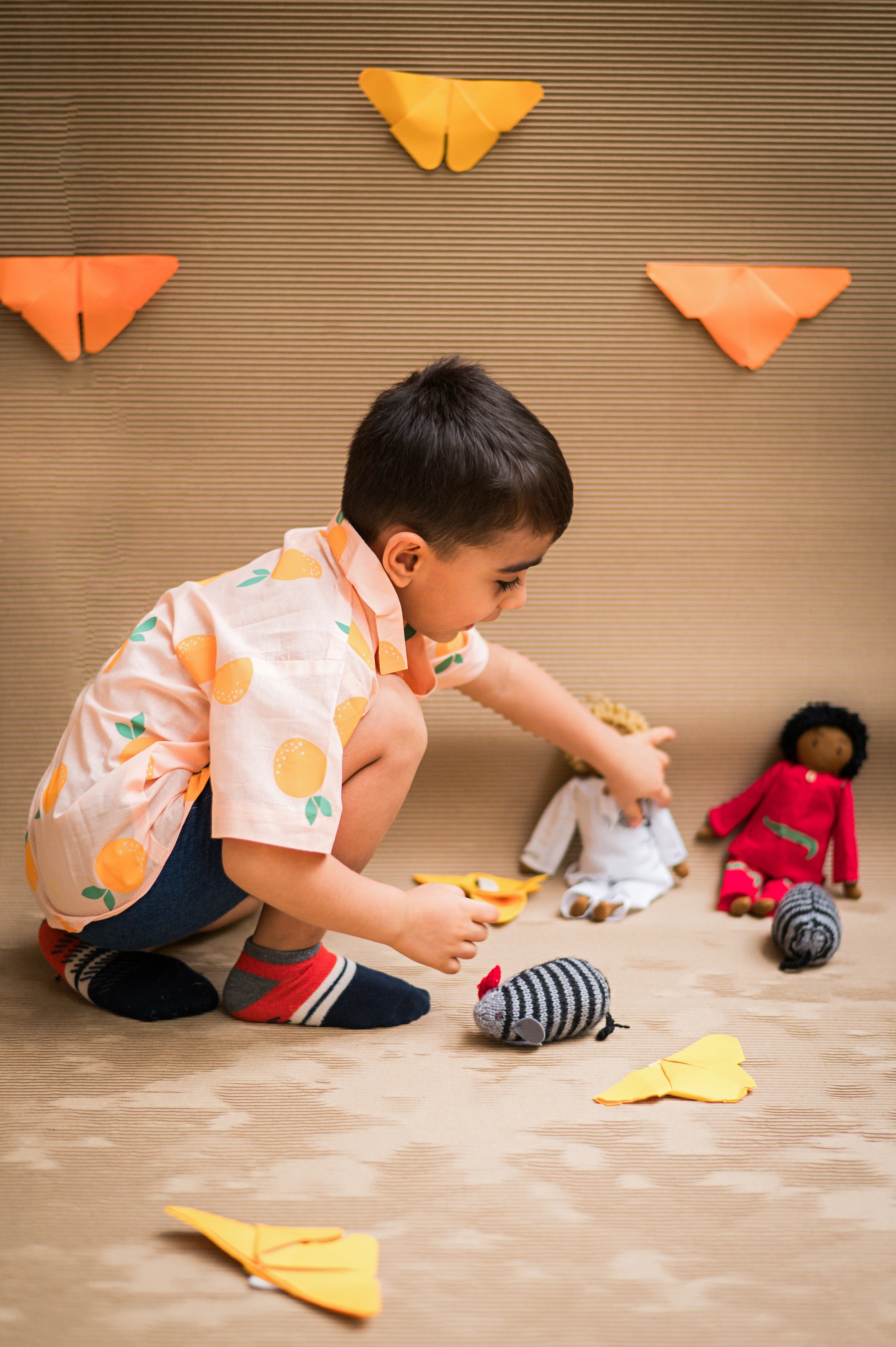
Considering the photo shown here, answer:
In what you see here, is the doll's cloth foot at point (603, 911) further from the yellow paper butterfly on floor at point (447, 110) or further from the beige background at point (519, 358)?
the yellow paper butterfly on floor at point (447, 110)

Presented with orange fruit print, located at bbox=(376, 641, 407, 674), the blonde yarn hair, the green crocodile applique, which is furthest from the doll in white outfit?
orange fruit print, located at bbox=(376, 641, 407, 674)

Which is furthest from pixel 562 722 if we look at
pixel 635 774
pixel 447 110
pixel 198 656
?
pixel 447 110

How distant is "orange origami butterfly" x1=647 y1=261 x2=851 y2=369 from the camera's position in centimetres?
122

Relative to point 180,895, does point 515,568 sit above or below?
above

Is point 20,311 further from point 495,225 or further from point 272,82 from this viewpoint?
point 495,225

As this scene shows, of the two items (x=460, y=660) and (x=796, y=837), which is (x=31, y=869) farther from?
(x=796, y=837)

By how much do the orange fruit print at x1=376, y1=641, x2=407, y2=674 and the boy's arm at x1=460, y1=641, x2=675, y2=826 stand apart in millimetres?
229

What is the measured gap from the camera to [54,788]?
2.69ft

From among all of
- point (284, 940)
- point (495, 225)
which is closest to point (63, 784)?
point (284, 940)

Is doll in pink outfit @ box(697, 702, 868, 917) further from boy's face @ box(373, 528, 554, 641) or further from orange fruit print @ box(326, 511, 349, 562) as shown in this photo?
orange fruit print @ box(326, 511, 349, 562)

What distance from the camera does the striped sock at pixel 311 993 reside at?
856 mm

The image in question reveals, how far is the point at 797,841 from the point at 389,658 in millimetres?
636

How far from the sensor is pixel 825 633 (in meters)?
1.29

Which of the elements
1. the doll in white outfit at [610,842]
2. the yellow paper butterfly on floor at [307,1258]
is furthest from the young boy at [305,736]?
the doll in white outfit at [610,842]
